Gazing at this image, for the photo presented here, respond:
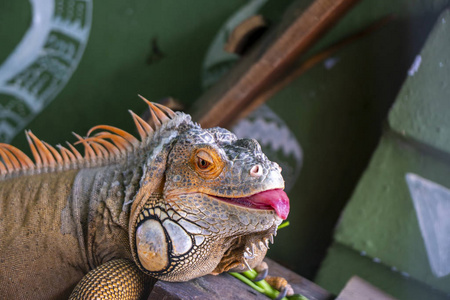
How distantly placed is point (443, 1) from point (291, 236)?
1822 millimetres

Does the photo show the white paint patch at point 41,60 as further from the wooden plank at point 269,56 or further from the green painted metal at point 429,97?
the green painted metal at point 429,97

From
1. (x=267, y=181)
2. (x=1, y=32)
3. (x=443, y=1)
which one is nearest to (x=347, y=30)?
(x=443, y=1)

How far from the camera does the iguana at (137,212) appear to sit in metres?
1.24

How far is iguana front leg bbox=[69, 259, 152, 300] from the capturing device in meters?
1.26

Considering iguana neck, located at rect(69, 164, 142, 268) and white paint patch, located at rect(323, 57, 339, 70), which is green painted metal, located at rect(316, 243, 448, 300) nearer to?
white paint patch, located at rect(323, 57, 339, 70)

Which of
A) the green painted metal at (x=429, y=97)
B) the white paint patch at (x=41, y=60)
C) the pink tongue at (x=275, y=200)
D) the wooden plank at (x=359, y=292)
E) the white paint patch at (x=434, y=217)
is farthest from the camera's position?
the white paint patch at (x=41, y=60)

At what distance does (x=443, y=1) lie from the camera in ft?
7.66

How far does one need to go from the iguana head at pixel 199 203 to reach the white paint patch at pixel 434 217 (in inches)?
55.6

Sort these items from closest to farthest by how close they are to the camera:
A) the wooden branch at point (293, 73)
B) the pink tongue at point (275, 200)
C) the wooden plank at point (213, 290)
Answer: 1. the pink tongue at point (275, 200)
2. the wooden plank at point (213, 290)
3. the wooden branch at point (293, 73)

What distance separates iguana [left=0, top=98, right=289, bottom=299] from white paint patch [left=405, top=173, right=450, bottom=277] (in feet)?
4.23

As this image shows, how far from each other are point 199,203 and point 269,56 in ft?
4.04

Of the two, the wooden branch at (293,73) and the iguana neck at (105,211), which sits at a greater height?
the wooden branch at (293,73)

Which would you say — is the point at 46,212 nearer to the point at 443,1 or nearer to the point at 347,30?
the point at 347,30

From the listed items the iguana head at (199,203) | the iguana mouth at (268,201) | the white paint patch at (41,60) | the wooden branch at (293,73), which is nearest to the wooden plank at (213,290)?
the iguana head at (199,203)
